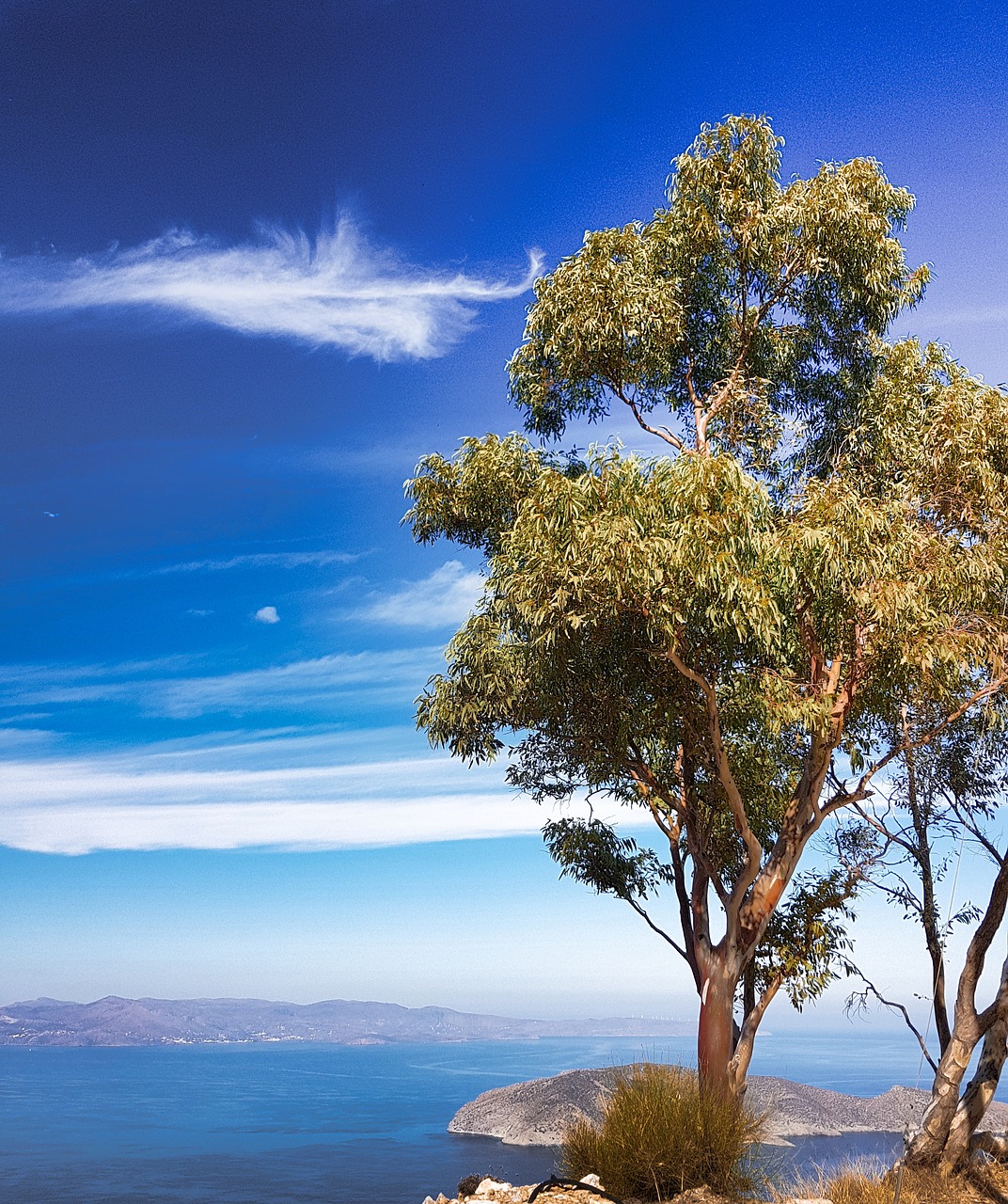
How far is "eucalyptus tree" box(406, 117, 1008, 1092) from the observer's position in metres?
8.08

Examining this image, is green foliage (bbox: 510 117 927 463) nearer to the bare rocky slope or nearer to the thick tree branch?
the thick tree branch

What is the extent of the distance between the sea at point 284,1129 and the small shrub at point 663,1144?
38 cm

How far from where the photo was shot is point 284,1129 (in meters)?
67.0

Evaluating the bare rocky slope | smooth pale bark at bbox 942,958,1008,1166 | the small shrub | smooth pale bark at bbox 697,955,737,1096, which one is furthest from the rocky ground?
the bare rocky slope

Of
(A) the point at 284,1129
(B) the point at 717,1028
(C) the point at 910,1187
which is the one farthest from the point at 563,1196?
(A) the point at 284,1129

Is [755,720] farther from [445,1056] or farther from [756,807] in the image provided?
[445,1056]

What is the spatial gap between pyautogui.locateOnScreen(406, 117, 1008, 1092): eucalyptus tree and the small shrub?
5.76 feet

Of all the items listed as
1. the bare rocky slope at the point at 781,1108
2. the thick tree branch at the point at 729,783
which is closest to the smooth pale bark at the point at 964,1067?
the thick tree branch at the point at 729,783

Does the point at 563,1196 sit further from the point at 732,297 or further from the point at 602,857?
the point at 732,297

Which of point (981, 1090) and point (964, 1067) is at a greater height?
point (964, 1067)

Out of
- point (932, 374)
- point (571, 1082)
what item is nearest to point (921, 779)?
point (932, 374)

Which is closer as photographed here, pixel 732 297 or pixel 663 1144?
pixel 663 1144

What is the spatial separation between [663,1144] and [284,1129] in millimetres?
69365

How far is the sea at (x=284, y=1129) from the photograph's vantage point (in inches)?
1359
